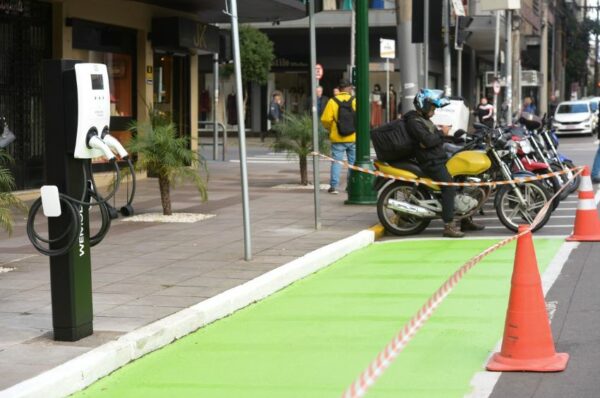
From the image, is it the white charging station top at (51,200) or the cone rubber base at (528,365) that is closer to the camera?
the cone rubber base at (528,365)

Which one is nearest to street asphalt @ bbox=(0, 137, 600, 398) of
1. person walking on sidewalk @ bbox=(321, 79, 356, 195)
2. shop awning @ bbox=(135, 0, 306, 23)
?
person walking on sidewalk @ bbox=(321, 79, 356, 195)

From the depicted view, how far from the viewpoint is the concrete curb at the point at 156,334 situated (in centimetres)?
645

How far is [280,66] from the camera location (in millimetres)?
54625

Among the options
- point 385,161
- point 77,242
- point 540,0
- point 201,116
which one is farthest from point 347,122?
point 540,0

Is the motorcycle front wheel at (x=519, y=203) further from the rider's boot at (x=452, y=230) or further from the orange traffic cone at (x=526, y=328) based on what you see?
the orange traffic cone at (x=526, y=328)

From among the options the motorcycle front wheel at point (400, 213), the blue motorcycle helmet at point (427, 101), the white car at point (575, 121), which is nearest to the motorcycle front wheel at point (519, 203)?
the motorcycle front wheel at point (400, 213)

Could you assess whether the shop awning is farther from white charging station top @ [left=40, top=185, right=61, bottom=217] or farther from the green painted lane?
white charging station top @ [left=40, top=185, right=61, bottom=217]

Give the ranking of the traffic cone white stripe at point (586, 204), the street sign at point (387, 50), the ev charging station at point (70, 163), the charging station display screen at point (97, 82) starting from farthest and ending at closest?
the street sign at point (387, 50) < the traffic cone white stripe at point (586, 204) < the charging station display screen at point (97, 82) < the ev charging station at point (70, 163)

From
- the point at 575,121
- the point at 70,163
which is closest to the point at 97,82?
the point at 70,163

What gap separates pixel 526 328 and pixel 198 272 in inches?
169

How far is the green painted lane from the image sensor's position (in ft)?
22.4

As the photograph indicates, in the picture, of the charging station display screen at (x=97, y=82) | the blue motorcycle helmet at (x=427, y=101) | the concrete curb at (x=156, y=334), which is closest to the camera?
the concrete curb at (x=156, y=334)

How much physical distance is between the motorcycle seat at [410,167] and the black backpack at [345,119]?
5.22 m

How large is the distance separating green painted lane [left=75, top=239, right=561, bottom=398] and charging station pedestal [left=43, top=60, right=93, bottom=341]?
55cm
